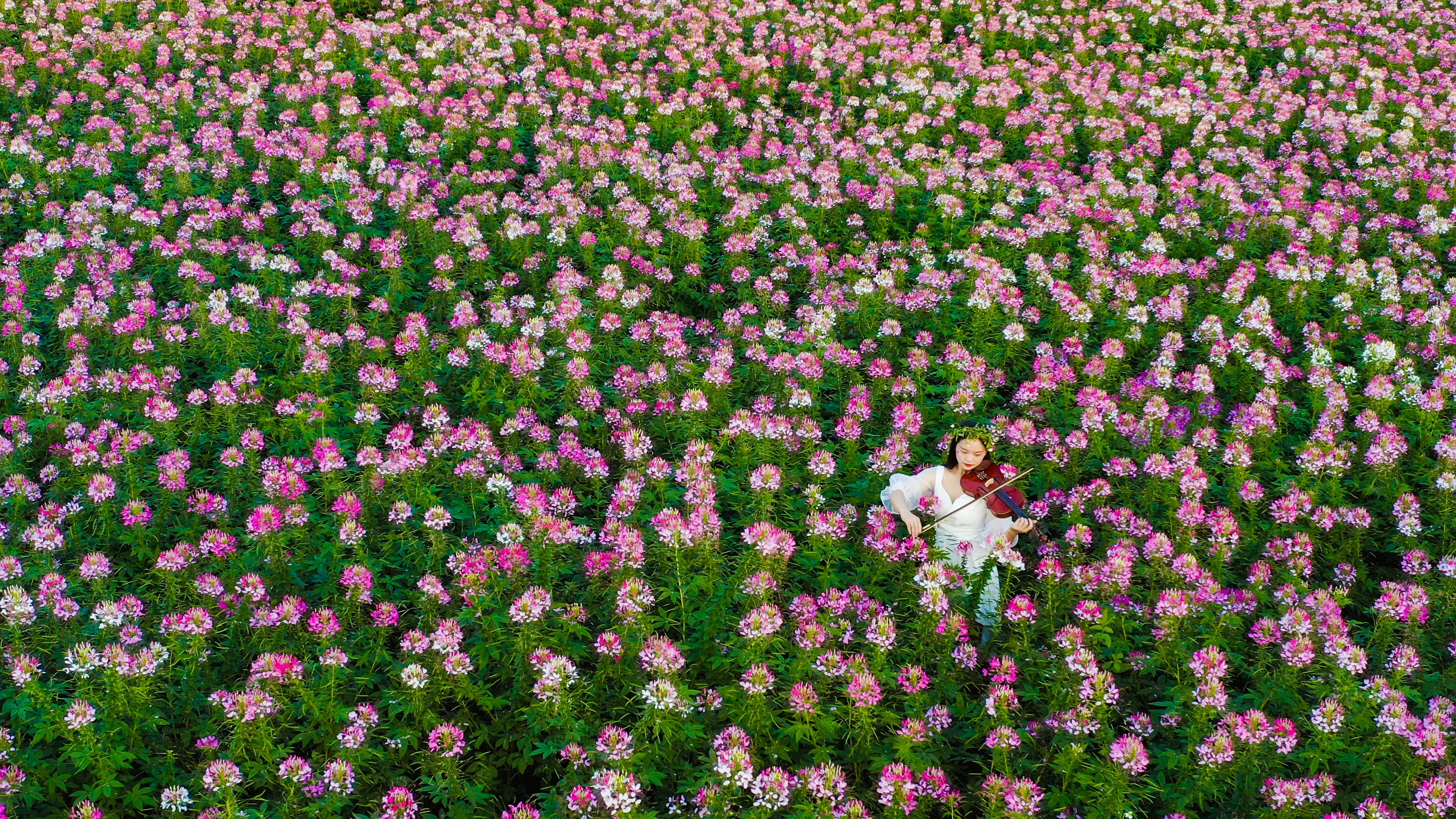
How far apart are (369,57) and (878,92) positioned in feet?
22.6

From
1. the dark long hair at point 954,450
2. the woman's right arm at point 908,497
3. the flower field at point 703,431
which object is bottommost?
the flower field at point 703,431

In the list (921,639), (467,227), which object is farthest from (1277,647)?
(467,227)

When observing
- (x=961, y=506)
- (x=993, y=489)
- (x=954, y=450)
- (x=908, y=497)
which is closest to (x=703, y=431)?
(x=908, y=497)

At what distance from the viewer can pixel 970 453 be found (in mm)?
6730

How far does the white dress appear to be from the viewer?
683cm

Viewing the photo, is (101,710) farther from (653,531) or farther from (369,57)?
(369,57)

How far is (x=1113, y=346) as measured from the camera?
8.72 meters

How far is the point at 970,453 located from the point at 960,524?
475 millimetres

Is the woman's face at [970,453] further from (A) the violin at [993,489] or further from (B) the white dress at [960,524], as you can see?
(B) the white dress at [960,524]

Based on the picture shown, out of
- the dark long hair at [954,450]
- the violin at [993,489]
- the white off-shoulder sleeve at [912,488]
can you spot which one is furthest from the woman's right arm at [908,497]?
the violin at [993,489]

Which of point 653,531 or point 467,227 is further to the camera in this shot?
point 467,227

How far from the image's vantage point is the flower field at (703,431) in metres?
5.33

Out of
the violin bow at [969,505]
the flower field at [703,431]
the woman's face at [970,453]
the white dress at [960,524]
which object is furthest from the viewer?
the white dress at [960,524]

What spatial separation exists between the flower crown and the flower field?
139 mm
